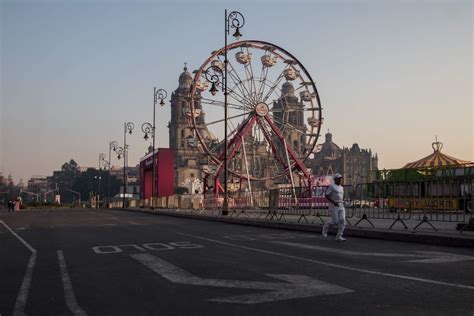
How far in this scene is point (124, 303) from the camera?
5.09 m

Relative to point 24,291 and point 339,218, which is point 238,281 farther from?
point 339,218

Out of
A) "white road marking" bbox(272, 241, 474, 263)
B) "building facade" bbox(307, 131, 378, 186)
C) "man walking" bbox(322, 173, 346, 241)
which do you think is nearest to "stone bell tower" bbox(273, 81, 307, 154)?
"man walking" bbox(322, 173, 346, 241)

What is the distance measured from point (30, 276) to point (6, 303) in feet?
6.05

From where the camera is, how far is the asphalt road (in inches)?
189

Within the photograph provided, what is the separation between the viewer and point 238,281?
6215 millimetres

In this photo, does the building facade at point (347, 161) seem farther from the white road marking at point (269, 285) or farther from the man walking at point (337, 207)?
the white road marking at point (269, 285)

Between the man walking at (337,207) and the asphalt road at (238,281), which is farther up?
the man walking at (337,207)

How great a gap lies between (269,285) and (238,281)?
1.63 ft

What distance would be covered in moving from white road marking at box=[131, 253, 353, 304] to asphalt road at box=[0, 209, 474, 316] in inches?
0.5

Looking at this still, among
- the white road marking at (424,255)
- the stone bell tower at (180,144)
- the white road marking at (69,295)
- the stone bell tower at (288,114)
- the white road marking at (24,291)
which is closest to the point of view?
the white road marking at (69,295)

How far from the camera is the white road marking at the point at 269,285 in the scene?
517 centimetres

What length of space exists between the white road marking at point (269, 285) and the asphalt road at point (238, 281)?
0.04 ft

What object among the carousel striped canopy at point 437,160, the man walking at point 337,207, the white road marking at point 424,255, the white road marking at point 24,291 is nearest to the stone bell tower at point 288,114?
the carousel striped canopy at point 437,160

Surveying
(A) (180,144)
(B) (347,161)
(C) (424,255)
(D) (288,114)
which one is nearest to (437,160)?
(D) (288,114)
